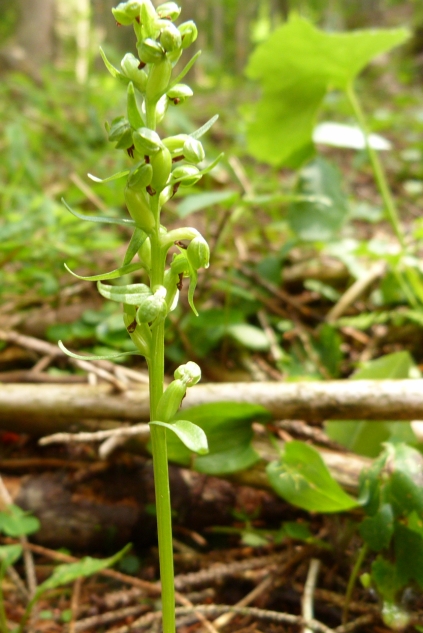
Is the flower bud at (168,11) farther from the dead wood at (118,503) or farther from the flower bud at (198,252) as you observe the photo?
the dead wood at (118,503)

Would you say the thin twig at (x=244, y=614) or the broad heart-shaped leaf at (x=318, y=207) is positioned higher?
the broad heart-shaped leaf at (x=318, y=207)

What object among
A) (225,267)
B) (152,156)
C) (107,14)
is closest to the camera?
(152,156)

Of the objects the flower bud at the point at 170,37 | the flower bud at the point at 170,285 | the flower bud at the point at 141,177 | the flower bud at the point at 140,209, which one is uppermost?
the flower bud at the point at 170,37

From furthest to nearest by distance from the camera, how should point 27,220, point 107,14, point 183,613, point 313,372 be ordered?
point 107,14
point 27,220
point 313,372
point 183,613

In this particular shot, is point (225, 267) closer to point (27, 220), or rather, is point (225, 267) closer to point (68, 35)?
point (27, 220)

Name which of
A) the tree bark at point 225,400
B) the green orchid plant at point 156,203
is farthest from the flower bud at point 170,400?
Answer: the tree bark at point 225,400

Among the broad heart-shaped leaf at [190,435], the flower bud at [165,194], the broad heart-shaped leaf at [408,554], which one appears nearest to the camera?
the broad heart-shaped leaf at [190,435]

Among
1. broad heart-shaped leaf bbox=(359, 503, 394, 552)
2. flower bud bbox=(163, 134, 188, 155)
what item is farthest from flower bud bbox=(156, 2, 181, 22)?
broad heart-shaped leaf bbox=(359, 503, 394, 552)

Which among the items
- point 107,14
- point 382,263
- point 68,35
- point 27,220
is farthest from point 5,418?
point 107,14
